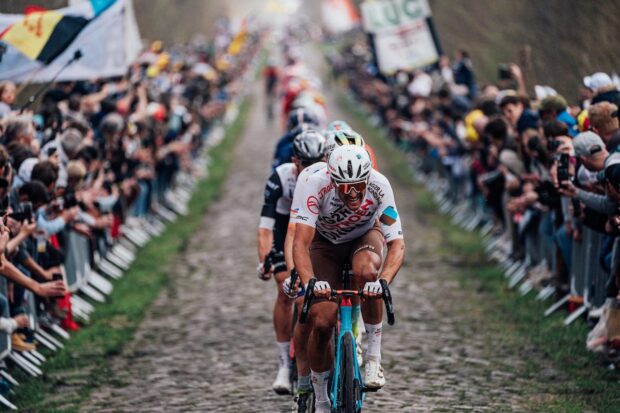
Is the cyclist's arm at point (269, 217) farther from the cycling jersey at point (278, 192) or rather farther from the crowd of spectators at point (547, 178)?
the crowd of spectators at point (547, 178)

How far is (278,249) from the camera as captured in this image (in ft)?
30.8

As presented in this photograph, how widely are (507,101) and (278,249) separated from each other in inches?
204

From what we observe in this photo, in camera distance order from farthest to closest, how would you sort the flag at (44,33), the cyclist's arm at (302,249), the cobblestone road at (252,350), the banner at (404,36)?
the banner at (404,36)
the flag at (44,33)
the cobblestone road at (252,350)
the cyclist's arm at (302,249)

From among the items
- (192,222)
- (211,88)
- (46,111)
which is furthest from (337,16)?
(46,111)

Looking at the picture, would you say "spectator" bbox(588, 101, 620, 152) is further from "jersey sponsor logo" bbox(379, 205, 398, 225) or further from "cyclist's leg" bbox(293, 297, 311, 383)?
"cyclist's leg" bbox(293, 297, 311, 383)

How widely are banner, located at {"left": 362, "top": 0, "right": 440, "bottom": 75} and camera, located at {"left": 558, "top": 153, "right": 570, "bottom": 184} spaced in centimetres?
1224

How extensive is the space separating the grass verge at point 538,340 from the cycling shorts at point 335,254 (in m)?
1.83

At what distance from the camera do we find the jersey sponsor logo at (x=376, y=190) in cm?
786

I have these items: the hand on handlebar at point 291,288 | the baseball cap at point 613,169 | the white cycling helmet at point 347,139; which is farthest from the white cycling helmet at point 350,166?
the baseball cap at point 613,169

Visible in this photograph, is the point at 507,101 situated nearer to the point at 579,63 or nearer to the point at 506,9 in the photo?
the point at 579,63

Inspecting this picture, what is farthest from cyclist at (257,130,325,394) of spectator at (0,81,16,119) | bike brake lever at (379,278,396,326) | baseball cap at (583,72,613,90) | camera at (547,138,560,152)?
spectator at (0,81,16,119)

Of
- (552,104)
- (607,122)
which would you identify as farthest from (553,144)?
(607,122)

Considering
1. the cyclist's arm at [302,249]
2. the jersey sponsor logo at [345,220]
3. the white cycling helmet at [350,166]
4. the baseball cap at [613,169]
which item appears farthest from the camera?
the baseball cap at [613,169]

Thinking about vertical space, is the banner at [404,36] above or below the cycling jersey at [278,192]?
above
